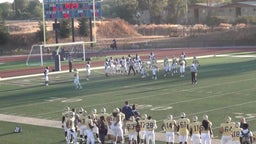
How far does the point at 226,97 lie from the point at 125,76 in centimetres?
1247

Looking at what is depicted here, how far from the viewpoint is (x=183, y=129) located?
1784 cm

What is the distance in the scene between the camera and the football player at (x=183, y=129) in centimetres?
1778

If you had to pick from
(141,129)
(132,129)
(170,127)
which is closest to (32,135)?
(132,129)

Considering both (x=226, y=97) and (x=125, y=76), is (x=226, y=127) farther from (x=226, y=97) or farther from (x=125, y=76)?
(x=125, y=76)

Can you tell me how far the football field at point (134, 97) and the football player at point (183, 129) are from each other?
86.3 inches

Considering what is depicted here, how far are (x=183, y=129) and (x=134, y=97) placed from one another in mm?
11395

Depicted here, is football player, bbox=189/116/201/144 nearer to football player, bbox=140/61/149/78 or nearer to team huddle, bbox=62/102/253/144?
team huddle, bbox=62/102/253/144

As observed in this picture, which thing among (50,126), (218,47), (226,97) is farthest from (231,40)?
(50,126)

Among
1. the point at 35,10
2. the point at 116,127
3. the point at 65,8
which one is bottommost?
the point at 116,127

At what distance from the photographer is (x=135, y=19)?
108 metres

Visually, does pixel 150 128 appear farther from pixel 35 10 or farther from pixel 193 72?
pixel 35 10

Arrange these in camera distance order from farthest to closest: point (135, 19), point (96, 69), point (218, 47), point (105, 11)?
1. point (105, 11)
2. point (135, 19)
3. point (218, 47)
4. point (96, 69)

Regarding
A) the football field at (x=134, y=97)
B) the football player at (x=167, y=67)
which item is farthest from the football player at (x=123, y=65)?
the football player at (x=167, y=67)

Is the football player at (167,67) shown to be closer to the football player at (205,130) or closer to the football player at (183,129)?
the football player at (183,129)
